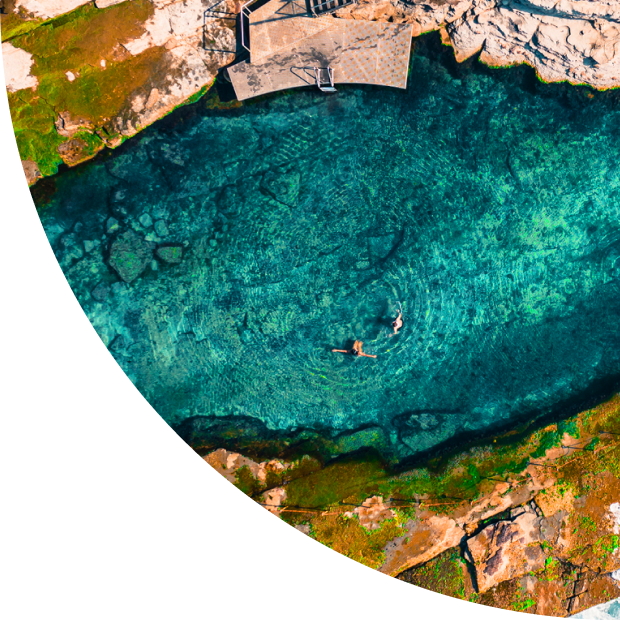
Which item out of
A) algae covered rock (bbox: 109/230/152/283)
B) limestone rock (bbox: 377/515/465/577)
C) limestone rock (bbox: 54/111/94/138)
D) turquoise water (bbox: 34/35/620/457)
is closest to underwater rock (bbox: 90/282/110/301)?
turquoise water (bbox: 34/35/620/457)

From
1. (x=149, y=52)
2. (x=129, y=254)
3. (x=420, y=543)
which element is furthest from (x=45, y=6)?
(x=420, y=543)

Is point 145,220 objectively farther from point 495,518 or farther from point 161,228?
point 495,518

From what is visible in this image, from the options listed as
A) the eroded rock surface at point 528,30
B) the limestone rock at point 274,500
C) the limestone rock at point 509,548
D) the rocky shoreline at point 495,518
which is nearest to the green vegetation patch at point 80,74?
the eroded rock surface at point 528,30

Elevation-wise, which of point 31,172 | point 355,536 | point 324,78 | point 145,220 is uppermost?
point 324,78

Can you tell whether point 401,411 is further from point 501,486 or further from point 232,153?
point 232,153

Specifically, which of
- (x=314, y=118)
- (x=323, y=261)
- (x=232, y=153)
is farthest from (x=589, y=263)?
(x=232, y=153)

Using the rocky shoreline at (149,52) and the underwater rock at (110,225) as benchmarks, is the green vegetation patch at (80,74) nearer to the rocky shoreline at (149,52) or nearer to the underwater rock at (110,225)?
the rocky shoreline at (149,52)

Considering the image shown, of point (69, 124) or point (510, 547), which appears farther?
point (69, 124)
